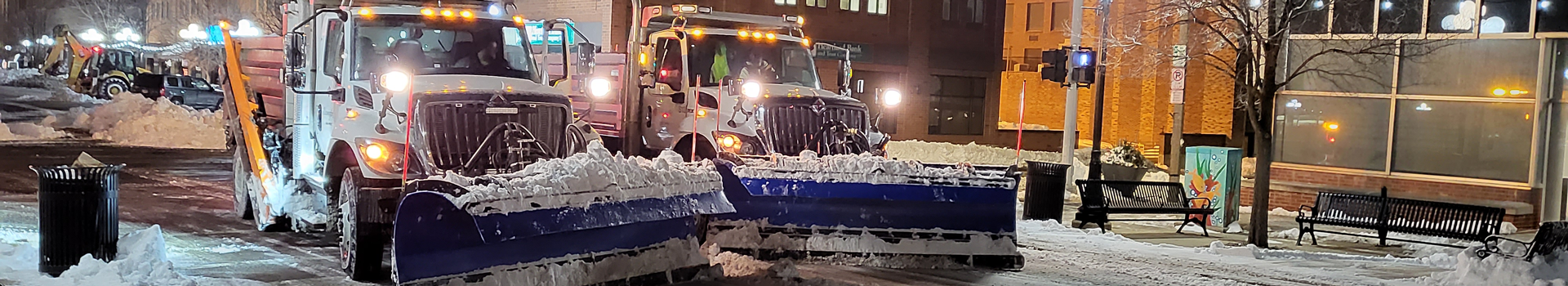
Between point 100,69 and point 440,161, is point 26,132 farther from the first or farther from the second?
point 440,161

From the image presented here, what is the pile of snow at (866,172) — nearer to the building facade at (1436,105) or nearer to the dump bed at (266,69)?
the dump bed at (266,69)

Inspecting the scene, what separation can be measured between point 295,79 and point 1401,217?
11.2 m

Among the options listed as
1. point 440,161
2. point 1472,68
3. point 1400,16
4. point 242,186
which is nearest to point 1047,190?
point 1400,16

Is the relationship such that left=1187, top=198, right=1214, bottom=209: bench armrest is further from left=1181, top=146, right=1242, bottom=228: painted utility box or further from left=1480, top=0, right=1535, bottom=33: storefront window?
left=1480, top=0, right=1535, bottom=33: storefront window

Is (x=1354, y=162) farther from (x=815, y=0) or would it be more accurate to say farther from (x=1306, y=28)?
(x=815, y=0)

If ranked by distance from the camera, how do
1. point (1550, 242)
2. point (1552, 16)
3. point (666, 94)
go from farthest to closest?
point (1552, 16), point (666, 94), point (1550, 242)

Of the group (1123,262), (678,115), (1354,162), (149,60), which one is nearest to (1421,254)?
(1123,262)

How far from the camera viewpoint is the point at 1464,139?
57.6 feet

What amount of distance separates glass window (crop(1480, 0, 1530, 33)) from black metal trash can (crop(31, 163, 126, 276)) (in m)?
15.7

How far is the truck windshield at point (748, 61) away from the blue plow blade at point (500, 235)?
5800 millimetres

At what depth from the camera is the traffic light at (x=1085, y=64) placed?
1812 centimetres

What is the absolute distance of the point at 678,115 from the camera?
14883 millimetres

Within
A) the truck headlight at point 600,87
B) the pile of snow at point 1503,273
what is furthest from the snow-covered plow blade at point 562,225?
the pile of snow at point 1503,273

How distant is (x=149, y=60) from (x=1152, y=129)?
3360 cm
